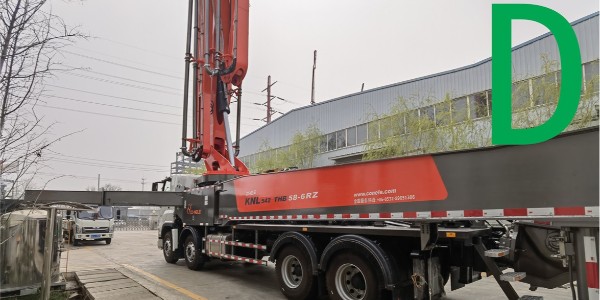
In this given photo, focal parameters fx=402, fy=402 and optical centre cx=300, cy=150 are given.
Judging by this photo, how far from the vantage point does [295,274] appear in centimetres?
725

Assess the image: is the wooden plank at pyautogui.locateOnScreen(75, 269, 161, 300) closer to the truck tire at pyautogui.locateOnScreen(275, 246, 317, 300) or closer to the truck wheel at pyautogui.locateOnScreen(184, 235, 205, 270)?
the truck wheel at pyautogui.locateOnScreen(184, 235, 205, 270)

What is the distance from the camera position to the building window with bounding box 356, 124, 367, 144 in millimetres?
23375

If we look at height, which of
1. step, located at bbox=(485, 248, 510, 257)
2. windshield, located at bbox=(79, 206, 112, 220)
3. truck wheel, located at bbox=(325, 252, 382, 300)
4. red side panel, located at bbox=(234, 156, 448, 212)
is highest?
red side panel, located at bbox=(234, 156, 448, 212)

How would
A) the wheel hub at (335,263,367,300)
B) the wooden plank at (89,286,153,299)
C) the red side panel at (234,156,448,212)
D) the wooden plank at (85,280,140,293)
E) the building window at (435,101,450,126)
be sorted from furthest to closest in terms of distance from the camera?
the building window at (435,101,450,126) → the wooden plank at (85,280,140,293) → the wooden plank at (89,286,153,299) → the wheel hub at (335,263,367,300) → the red side panel at (234,156,448,212)

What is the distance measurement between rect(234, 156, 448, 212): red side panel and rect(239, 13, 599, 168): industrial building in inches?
395

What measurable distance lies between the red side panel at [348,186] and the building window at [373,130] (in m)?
12.8

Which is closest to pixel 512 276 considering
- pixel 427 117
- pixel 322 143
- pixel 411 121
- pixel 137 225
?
pixel 427 117

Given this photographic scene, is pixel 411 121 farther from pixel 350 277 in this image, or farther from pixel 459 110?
pixel 350 277

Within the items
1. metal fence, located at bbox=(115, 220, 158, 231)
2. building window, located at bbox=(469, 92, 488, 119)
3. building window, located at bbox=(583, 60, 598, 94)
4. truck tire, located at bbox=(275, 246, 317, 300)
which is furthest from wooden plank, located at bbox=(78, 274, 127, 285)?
metal fence, located at bbox=(115, 220, 158, 231)

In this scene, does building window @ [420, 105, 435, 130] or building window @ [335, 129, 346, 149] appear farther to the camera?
building window @ [335, 129, 346, 149]

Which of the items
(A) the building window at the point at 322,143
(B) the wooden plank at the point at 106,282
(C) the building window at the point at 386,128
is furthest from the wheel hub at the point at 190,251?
(A) the building window at the point at 322,143

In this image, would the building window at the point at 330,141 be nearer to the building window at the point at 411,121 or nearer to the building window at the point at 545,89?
the building window at the point at 411,121

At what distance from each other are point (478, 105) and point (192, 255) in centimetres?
1311

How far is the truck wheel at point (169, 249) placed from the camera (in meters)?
11.5
